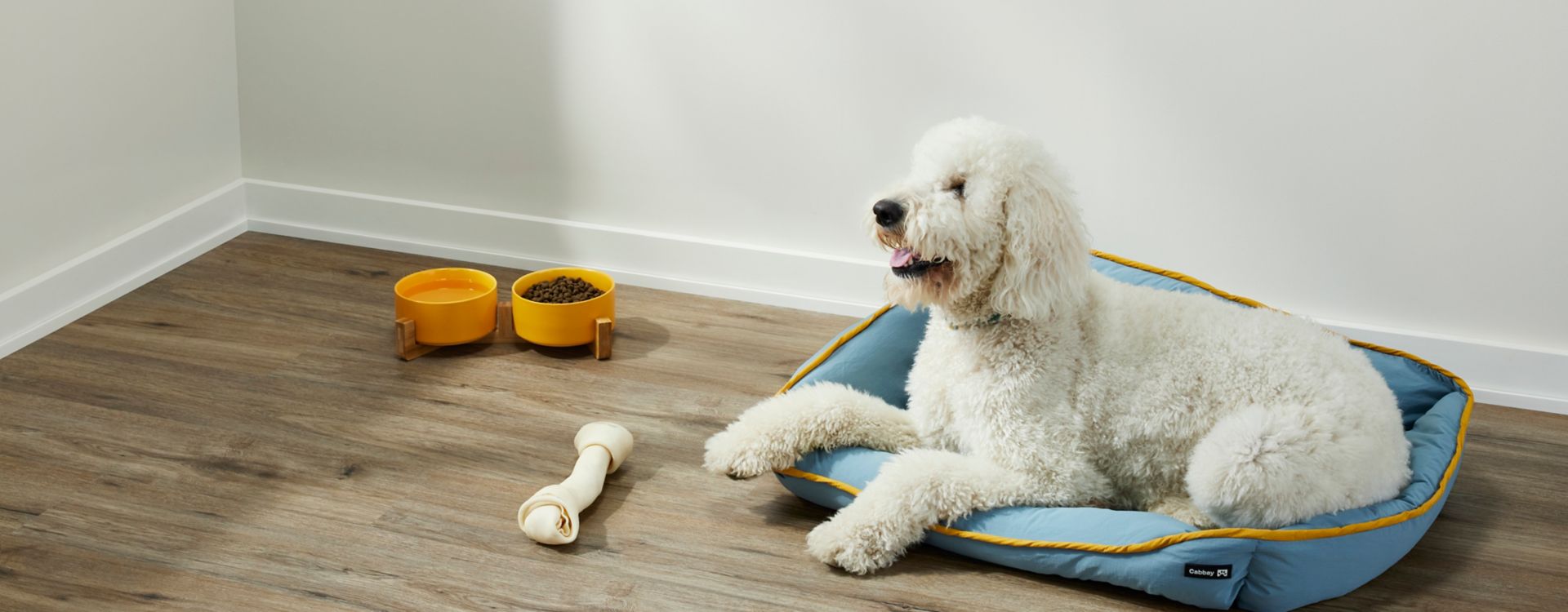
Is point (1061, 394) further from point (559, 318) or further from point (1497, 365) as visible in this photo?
point (1497, 365)

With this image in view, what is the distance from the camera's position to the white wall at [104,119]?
277 centimetres

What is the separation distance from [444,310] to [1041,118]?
1496mm

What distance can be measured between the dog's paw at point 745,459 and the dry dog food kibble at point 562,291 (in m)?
0.81

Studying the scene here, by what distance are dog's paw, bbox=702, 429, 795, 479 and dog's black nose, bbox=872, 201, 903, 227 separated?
0.48 meters

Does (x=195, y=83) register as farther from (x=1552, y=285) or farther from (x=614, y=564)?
(x=1552, y=285)

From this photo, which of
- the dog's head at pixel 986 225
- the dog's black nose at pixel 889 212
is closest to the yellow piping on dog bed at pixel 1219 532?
the dog's head at pixel 986 225

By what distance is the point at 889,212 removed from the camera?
6.52 ft

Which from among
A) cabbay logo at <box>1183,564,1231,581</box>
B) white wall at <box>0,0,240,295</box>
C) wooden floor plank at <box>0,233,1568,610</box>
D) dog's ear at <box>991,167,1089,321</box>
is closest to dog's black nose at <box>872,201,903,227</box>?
dog's ear at <box>991,167,1089,321</box>

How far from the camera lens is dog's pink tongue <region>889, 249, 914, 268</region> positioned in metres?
2.03

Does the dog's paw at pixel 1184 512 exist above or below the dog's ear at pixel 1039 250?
below

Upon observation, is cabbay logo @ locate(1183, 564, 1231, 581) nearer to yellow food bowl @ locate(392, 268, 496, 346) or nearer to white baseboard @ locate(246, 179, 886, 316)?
white baseboard @ locate(246, 179, 886, 316)

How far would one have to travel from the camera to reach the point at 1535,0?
2.69m

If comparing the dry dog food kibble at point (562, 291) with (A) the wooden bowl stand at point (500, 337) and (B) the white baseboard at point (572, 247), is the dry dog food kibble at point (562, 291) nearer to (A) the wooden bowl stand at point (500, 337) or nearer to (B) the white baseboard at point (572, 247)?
(A) the wooden bowl stand at point (500, 337)

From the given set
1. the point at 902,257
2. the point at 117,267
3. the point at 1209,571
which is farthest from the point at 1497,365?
the point at 117,267
